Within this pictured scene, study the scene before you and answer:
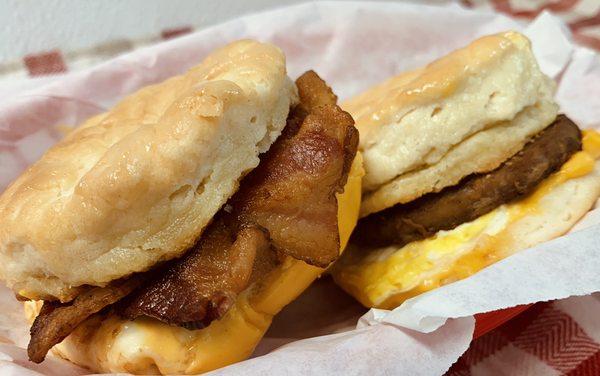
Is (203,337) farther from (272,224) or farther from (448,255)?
(448,255)

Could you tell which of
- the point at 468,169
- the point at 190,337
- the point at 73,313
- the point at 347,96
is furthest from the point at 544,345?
the point at 347,96

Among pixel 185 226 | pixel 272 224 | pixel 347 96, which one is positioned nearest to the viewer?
pixel 185 226

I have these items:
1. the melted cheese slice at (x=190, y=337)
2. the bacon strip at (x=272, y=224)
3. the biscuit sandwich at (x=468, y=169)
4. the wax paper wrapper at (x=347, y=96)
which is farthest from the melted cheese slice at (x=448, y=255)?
the bacon strip at (x=272, y=224)

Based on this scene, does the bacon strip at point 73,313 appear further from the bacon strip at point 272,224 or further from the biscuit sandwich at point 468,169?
the biscuit sandwich at point 468,169

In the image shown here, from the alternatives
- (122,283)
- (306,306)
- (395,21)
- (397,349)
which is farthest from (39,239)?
(395,21)

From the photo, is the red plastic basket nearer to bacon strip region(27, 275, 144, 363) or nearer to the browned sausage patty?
the browned sausage patty

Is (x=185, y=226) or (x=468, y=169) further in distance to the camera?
(x=468, y=169)

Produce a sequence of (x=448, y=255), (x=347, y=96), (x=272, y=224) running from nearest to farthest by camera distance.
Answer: (x=272, y=224)
(x=448, y=255)
(x=347, y=96)

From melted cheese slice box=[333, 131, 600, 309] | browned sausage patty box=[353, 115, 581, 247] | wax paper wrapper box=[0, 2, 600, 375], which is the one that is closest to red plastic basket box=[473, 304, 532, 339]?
wax paper wrapper box=[0, 2, 600, 375]
